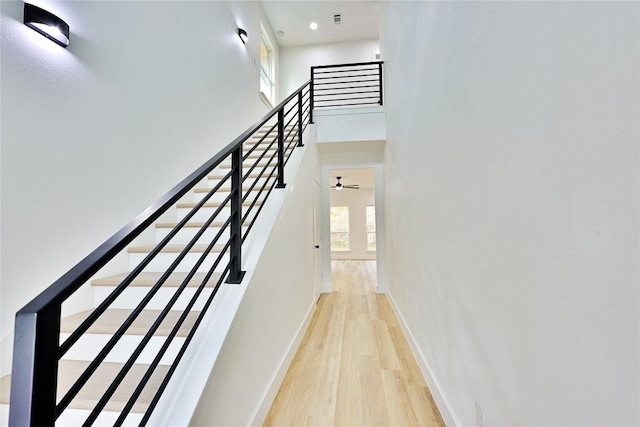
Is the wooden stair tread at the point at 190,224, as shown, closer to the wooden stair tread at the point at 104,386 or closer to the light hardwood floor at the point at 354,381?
the wooden stair tread at the point at 104,386

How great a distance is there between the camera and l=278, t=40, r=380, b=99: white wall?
6211 mm

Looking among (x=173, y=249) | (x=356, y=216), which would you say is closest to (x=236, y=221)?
(x=173, y=249)

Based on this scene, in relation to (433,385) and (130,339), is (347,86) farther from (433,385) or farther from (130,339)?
(130,339)

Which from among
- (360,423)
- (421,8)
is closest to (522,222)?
(360,423)

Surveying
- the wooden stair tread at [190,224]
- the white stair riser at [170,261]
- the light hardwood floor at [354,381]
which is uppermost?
the wooden stair tread at [190,224]

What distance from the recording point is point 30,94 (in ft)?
4.46

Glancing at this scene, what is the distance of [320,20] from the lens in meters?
5.49

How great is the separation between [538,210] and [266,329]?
1.50m

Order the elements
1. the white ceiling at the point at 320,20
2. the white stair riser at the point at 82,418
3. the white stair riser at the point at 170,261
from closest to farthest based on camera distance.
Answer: the white stair riser at the point at 82,418 < the white stair riser at the point at 170,261 < the white ceiling at the point at 320,20

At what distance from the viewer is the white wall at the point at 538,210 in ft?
1.75

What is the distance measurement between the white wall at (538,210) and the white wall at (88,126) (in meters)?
2.10

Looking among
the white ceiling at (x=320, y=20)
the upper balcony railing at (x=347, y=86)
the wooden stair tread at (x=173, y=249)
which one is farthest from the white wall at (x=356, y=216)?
the wooden stair tread at (x=173, y=249)

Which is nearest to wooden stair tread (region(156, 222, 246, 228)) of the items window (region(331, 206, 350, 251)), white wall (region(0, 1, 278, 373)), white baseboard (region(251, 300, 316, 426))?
white wall (region(0, 1, 278, 373))

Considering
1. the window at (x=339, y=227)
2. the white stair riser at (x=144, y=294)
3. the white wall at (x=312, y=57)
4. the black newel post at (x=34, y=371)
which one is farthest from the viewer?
the window at (x=339, y=227)
